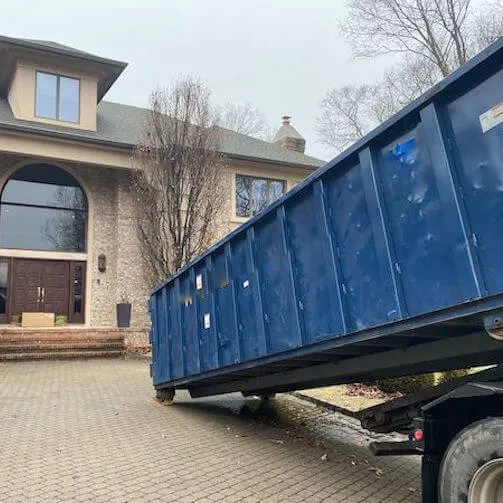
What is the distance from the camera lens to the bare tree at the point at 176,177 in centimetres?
1708

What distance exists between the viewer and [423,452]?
3.60 metres

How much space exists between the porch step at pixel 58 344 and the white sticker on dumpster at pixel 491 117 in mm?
15044

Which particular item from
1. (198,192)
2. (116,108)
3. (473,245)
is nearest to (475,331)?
(473,245)

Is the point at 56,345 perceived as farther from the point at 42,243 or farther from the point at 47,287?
the point at 42,243

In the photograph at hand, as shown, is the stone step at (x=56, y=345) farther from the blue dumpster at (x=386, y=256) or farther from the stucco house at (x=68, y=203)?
the blue dumpster at (x=386, y=256)

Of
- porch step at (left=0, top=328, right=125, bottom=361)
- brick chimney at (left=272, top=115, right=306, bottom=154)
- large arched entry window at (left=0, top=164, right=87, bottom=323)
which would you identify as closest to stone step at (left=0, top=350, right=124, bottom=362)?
porch step at (left=0, top=328, right=125, bottom=361)

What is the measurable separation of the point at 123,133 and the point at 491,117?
58.1ft

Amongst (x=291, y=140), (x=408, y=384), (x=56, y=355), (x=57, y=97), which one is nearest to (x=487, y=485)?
(x=408, y=384)

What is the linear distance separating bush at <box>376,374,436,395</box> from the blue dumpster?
116 inches

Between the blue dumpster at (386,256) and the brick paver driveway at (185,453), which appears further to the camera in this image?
the brick paver driveway at (185,453)

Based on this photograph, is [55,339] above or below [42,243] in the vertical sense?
below

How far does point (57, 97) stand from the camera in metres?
18.5

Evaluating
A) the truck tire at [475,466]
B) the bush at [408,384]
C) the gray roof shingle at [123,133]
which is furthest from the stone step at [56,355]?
the truck tire at [475,466]

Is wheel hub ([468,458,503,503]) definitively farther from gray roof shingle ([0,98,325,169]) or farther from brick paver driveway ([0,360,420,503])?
gray roof shingle ([0,98,325,169])
